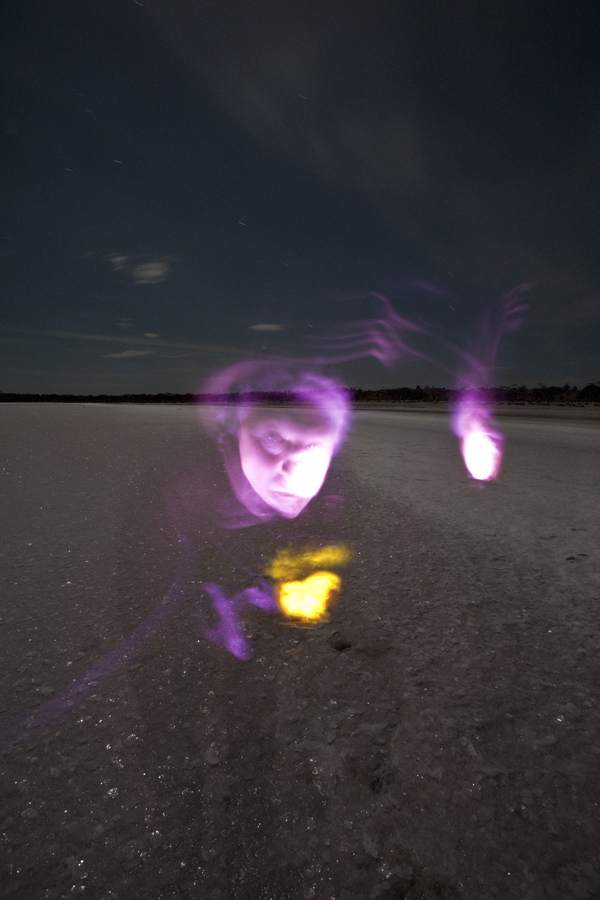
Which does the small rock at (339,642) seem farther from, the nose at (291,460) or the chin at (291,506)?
the nose at (291,460)

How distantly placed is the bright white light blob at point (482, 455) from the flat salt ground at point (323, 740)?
1987 mm

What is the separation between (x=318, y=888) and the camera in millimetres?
729

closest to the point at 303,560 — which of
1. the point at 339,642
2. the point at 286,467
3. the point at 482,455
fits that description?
the point at 339,642

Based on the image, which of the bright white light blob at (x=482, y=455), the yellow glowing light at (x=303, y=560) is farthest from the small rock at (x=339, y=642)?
the bright white light blob at (x=482, y=455)

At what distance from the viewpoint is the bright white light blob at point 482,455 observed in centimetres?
405

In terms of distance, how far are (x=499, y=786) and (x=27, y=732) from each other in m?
1.09

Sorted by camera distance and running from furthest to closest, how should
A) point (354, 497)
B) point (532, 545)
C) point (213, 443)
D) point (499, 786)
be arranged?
point (213, 443) < point (354, 497) < point (532, 545) < point (499, 786)

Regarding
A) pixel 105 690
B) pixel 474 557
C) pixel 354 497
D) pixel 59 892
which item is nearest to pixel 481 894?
pixel 59 892

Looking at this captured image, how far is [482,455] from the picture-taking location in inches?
205

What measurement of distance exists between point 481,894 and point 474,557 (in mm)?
1441

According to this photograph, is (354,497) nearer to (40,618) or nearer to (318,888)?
(40,618)

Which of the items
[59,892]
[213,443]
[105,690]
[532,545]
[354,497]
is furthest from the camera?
[213,443]

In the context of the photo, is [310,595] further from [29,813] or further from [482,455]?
[482,455]

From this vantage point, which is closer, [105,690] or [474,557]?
[105,690]
